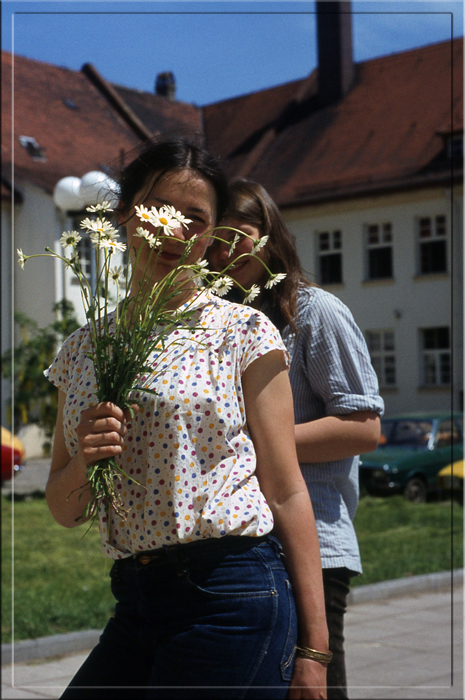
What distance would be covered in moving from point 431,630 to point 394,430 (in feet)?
8.01

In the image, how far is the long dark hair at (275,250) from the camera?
2.02 m

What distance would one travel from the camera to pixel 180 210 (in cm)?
181

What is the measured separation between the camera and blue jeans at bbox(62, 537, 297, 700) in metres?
1.59

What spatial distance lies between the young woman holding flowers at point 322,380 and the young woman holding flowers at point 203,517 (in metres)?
0.29

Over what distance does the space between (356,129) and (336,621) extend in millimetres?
1856

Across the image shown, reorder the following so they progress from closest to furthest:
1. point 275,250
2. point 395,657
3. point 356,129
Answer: point 275,250, point 356,129, point 395,657

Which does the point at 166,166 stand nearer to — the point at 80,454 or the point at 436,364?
the point at 80,454

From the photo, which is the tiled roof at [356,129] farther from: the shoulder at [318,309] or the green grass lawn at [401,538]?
the green grass lawn at [401,538]

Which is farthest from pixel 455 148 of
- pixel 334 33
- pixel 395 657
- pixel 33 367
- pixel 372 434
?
pixel 395 657

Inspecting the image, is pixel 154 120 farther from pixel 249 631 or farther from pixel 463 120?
pixel 249 631

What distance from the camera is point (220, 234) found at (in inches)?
75.3

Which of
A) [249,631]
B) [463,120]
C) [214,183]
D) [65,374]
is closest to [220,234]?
[214,183]

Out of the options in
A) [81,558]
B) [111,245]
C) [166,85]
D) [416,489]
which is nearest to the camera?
[111,245]

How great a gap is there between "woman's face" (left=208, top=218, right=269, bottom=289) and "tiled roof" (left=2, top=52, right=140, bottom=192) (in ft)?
1.18
